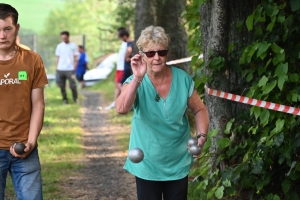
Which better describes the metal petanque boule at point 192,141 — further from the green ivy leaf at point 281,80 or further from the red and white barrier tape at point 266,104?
the red and white barrier tape at point 266,104

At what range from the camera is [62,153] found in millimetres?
11133

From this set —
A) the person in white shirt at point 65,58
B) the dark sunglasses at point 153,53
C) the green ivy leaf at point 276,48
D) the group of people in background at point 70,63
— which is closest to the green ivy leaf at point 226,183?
the green ivy leaf at point 276,48

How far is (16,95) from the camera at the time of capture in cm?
491

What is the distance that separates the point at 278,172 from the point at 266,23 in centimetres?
137

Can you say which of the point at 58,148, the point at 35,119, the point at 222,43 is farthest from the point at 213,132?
the point at 58,148

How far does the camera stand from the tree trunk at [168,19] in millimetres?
13648

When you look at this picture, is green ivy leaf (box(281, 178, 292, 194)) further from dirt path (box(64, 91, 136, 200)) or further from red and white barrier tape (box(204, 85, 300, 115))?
dirt path (box(64, 91, 136, 200))

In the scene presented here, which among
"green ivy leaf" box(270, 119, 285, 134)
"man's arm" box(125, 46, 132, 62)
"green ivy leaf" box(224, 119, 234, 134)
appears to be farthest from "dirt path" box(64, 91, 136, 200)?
"green ivy leaf" box(270, 119, 285, 134)

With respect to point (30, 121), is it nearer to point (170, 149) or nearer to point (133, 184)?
point (170, 149)

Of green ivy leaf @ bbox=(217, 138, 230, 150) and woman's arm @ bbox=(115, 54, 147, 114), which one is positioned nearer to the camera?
woman's arm @ bbox=(115, 54, 147, 114)

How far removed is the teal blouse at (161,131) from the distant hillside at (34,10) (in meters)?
92.0

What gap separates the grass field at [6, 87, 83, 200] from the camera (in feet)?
29.1

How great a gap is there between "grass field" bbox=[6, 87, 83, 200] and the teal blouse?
3404 millimetres

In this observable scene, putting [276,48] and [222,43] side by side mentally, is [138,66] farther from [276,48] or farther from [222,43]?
[222,43]
